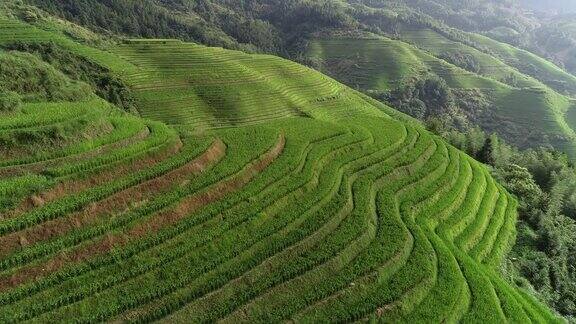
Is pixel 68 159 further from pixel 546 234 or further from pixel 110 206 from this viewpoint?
pixel 546 234

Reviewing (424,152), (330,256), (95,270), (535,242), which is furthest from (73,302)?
(535,242)

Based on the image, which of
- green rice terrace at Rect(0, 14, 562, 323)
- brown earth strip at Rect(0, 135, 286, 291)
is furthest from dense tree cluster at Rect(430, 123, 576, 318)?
brown earth strip at Rect(0, 135, 286, 291)

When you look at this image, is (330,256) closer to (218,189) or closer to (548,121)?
(218,189)

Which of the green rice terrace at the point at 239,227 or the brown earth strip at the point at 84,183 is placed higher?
the brown earth strip at the point at 84,183

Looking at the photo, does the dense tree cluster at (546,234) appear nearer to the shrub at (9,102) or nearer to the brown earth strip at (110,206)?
the brown earth strip at (110,206)

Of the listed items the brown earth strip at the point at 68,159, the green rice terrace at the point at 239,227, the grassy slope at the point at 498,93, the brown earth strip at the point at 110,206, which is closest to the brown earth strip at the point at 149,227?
the green rice terrace at the point at 239,227

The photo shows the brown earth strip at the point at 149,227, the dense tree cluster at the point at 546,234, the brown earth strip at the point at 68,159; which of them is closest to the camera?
the brown earth strip at the point at 149,227
